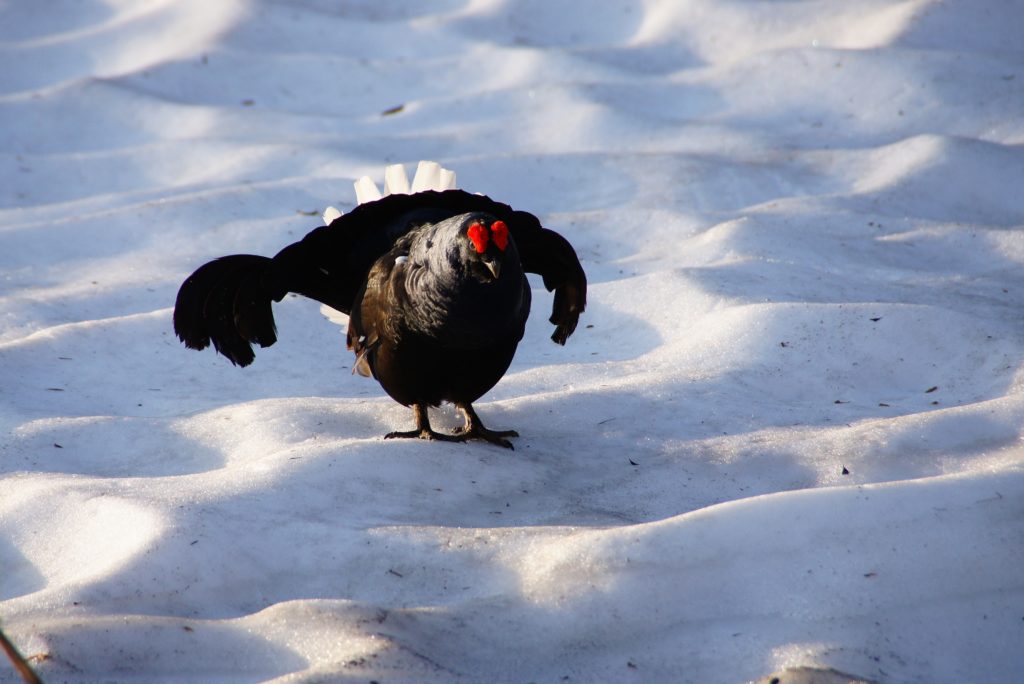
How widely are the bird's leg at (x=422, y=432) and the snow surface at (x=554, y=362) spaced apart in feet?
0.48

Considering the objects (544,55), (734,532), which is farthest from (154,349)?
(544,55)

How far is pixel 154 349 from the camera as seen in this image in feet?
15.0

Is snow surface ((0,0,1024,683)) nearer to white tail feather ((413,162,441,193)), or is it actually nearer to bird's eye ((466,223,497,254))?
bird's eye ((466,223,497,254))

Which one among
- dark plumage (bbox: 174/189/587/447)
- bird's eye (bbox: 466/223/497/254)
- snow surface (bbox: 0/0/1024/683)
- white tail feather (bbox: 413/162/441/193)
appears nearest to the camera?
snow surface (bbox: 0/0/1024/683)

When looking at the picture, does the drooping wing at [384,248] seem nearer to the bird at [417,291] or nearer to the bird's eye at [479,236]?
the bird at [417,291]

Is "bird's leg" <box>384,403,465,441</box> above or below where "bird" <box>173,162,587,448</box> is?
below

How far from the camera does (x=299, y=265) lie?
3.94 meters

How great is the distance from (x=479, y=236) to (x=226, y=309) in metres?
1.17

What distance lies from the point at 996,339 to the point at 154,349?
3.42 meters

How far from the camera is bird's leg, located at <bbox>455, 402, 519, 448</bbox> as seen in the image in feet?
12.2

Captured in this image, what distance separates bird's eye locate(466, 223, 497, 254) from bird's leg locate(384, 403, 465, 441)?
781mm

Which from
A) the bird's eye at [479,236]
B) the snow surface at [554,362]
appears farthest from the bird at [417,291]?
the snow surface at [554,362]

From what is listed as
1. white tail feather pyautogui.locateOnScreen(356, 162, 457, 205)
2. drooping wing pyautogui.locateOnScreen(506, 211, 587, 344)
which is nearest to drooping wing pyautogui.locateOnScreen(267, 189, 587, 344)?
drooping wing pyautogui.locateOnScreen(506, 211, 587, 344)

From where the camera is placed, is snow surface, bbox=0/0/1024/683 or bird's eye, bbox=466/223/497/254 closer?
snow surface, bbox=0/0/1024/683
